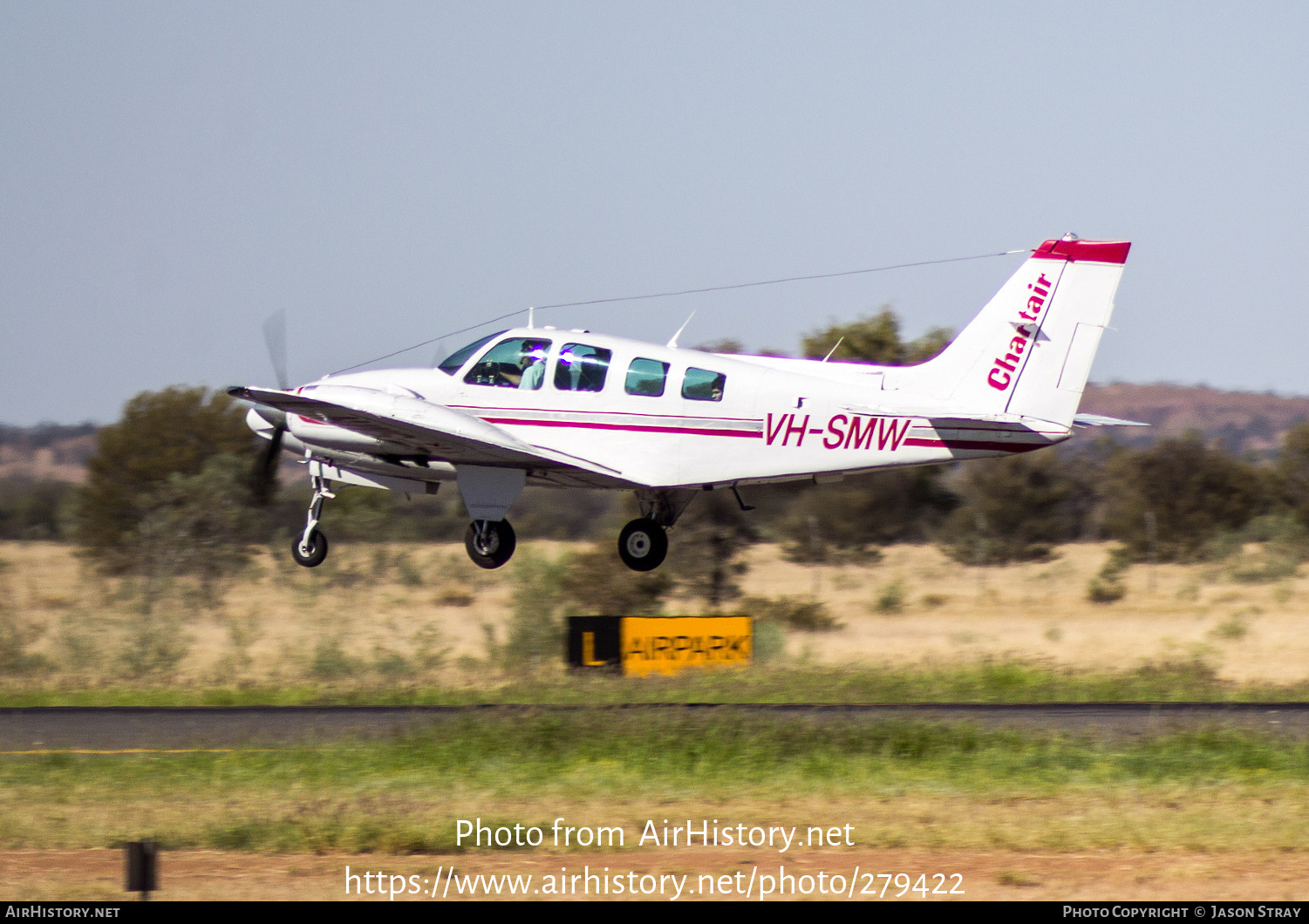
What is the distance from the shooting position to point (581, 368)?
18656 mm

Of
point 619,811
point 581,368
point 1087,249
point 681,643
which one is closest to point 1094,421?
point 1087,249

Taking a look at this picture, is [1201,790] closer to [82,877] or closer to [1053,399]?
[1053,399]

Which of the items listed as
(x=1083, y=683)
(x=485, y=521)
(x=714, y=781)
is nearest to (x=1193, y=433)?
(x=1083, y=683)

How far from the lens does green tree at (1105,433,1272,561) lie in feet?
152

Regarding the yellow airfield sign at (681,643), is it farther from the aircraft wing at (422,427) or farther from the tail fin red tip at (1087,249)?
the tail fin red tip at (1087,249)

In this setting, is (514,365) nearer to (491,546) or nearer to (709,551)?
(491,546)

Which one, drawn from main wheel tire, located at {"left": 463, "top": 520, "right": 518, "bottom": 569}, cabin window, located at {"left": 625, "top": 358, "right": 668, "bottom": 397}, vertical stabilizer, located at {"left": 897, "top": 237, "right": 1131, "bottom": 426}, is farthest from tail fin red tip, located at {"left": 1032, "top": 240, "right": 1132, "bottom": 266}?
main wheel tire, located at {"left": 463, "top": 520, "right": 518, "bottom": 569}

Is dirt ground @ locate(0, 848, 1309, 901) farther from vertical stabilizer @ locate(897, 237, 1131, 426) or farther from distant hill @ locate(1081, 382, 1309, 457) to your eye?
distant hill @ locate(1081, 382, 1309, 457)

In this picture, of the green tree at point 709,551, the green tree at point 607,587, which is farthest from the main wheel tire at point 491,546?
the green tree at point 709,551

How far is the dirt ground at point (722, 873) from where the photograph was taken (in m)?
9.55

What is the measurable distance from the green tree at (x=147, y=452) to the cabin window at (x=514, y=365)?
2617 cm

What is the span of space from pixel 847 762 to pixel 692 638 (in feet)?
27.3

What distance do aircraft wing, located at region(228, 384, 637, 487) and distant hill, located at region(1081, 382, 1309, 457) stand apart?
14178 centimetres

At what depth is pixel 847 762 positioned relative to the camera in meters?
14.2
